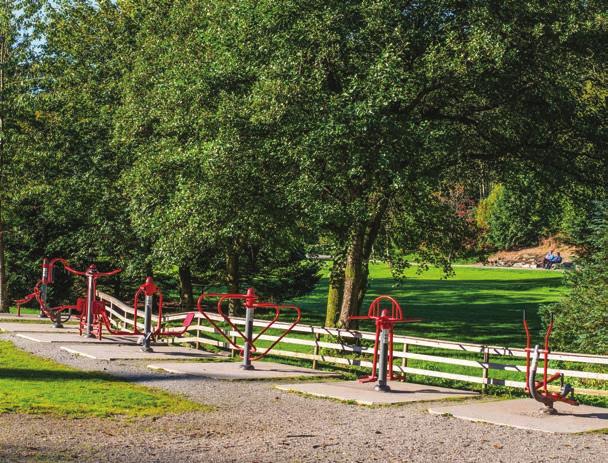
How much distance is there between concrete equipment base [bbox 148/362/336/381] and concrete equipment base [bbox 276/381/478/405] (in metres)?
1.08

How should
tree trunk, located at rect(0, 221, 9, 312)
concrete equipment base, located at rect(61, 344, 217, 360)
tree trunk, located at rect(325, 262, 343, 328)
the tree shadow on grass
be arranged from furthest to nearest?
tree trunk, located at rect(0, 221, 9, 312)
tree trunk, located at rect(325, 262, 343, 328)
concrete equipment base, located at rect(61, 344, 217, 360)
the tree shadow on grass

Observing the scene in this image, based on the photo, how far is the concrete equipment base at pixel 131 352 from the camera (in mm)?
16609

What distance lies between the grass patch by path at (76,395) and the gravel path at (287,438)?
0.48 m

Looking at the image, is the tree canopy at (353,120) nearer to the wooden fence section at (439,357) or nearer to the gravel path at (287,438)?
the wooden fence section at (439,357)

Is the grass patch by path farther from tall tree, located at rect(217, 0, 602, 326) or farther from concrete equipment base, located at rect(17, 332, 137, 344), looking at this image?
tall tree, located at rect(217, 0, 602, 326)

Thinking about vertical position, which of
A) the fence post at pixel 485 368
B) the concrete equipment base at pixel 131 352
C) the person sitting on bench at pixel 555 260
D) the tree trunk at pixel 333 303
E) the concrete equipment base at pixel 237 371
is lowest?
the concrete equipment base at pixel 237 371

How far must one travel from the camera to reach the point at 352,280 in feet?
71.8

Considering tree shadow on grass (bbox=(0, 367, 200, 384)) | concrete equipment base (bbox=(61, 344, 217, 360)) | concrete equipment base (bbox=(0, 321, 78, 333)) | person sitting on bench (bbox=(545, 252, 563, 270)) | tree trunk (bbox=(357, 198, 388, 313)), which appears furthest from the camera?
person sitting on bench (bbox=(545, 252, 563, 270))

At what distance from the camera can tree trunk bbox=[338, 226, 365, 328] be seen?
21.4 meters

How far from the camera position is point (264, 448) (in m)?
8.58

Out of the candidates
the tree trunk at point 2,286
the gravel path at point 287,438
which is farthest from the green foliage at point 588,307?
the tree trunk at point 2,286

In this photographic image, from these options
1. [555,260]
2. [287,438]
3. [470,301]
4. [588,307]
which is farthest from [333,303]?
[555,260]

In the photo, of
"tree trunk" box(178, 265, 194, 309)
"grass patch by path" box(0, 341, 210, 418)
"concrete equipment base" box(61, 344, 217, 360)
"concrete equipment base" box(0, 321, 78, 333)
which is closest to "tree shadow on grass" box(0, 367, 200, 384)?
"grass patch by path" box(0, 341, 210, 418)

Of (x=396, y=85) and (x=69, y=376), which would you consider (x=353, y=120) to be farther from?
(x=69, y=376)
